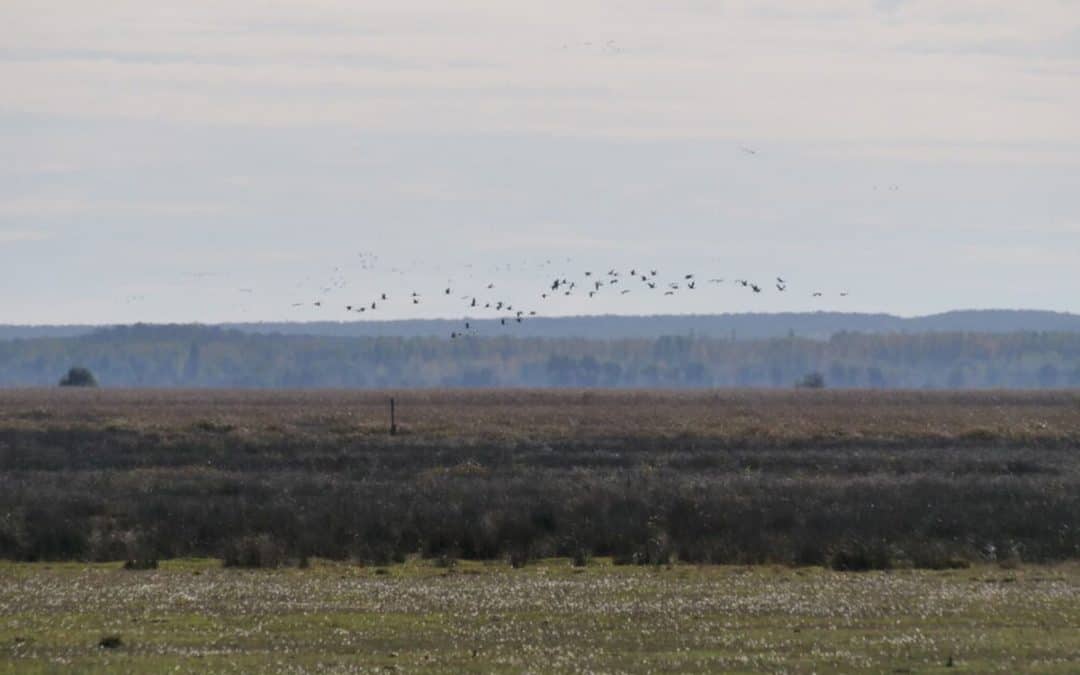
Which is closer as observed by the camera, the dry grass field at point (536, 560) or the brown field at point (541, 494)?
the dry grass field at point (536, 560)

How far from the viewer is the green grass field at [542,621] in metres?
20.7

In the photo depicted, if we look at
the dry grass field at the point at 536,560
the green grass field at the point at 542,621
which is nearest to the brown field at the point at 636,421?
the dry grass field at the point at 536,560

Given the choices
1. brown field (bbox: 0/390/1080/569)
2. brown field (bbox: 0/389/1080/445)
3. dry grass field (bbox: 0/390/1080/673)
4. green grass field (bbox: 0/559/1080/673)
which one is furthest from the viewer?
brown field (bbox: 0/389/1080/445)

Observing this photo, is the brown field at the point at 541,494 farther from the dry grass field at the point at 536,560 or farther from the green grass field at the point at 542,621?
the green grass field at the point at 542,621

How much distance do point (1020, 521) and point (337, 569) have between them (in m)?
15.4

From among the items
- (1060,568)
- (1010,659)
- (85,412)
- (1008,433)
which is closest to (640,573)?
(1060,568)

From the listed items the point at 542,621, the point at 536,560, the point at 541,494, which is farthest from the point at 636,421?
the point at 542,621

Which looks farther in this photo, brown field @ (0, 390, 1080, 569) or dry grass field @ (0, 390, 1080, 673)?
brown field @ (0, 390, 1080, 569)

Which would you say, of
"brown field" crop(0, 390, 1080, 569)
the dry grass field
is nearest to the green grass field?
the dry grass field

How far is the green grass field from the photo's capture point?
20734 millimetres

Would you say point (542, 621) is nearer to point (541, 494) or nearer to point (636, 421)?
point (541, 494)

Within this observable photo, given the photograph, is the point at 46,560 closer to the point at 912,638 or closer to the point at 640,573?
the point at 640,573

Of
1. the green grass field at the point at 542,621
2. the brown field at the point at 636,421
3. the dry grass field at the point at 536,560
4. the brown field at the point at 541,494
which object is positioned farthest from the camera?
the brown field at the point at 636,421

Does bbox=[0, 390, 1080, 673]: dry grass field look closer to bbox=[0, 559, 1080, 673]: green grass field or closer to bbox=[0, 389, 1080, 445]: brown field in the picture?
bbox=[0, 559, 1080, 673]: green grass field
